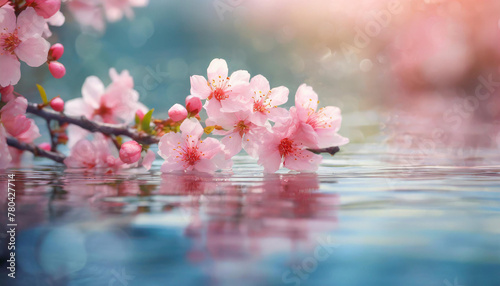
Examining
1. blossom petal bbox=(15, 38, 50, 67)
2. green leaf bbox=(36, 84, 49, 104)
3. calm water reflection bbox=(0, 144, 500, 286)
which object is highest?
blossom petal bbox=(15, 38, 50, 67)

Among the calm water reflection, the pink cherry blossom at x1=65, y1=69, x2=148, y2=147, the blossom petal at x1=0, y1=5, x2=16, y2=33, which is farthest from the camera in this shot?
the pink cherry blossom at x1=65, y1=69, x2=148, y2=147

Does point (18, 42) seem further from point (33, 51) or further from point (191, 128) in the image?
point (191, 128)

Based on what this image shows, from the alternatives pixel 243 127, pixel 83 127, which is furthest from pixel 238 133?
pixel 83 127

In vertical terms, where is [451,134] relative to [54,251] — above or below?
above

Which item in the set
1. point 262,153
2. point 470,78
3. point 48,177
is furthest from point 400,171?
point 470,78

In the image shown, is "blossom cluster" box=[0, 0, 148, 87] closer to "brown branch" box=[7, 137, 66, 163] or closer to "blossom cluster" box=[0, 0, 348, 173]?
"blossom cluster" box=[0, 0, 348, 173]

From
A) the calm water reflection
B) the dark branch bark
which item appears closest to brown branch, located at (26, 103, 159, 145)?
the dark branch bark

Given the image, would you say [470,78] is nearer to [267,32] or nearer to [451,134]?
[451,134]
